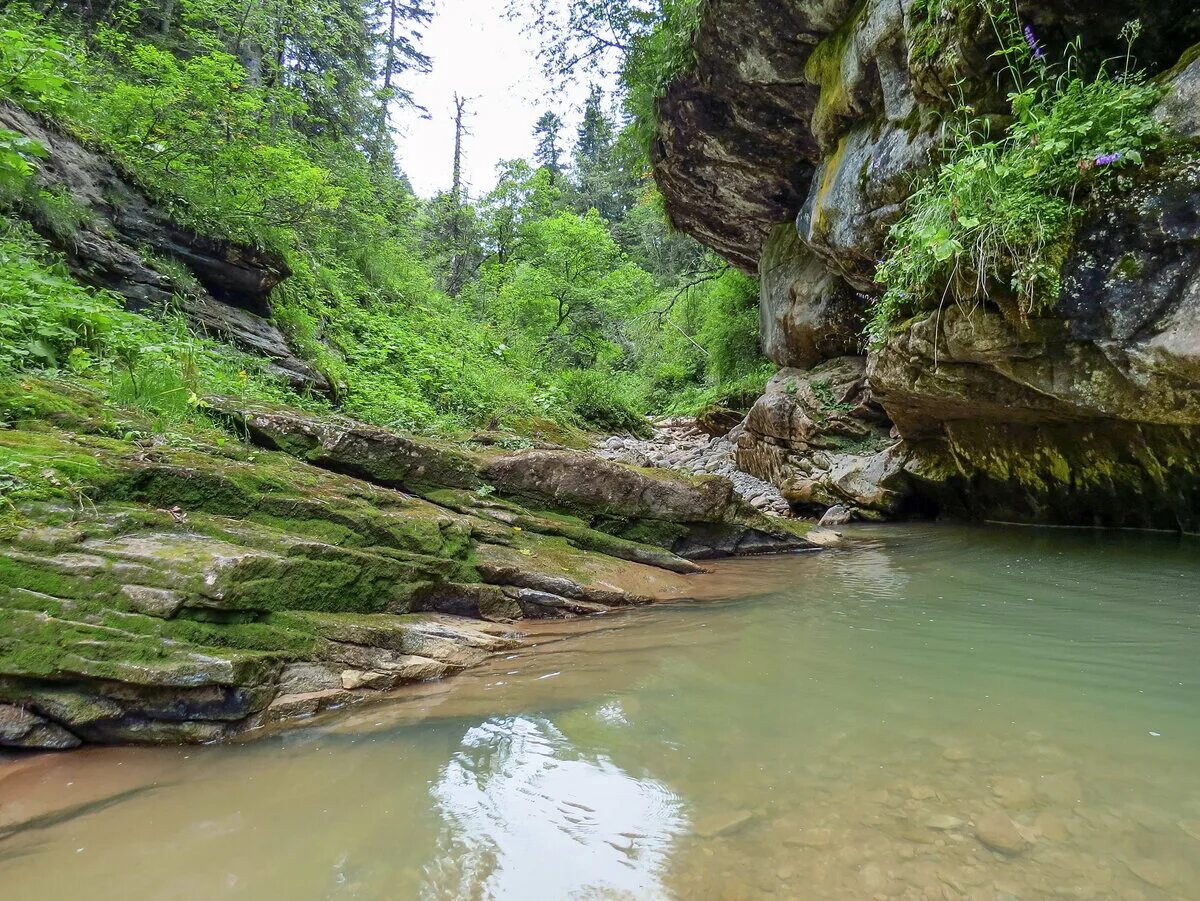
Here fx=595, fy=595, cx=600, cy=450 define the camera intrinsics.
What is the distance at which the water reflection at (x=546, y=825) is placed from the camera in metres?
1.62

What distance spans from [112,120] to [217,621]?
8753mm

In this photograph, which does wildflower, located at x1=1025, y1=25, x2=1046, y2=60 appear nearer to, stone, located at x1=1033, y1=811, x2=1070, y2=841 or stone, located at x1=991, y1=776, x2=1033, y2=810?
stone, located at x1=991, y1=776, x2=1033, y2=810

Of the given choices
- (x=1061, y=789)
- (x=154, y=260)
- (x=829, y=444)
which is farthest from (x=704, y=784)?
(x=829, y=444)

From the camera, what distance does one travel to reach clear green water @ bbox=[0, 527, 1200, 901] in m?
1.62

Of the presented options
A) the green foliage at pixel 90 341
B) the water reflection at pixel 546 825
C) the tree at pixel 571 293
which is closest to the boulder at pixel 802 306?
the tree at pixel 571 293

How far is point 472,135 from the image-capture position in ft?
83.4

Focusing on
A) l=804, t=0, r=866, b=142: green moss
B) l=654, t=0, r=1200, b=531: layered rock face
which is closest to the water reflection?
l=654, t=0, r=1200, b=531: layered rock face

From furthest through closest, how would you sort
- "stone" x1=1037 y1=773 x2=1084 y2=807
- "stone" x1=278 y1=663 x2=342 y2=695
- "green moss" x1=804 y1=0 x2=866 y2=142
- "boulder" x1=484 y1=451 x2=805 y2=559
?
1. "green moss" x1=804 y1=0 x2=866 y2=142
2. "boulder" x1=484 y1=451 x2=805 y2=559
3. "stone" x1=278 y1=663 x2=342 y2=695
4. "stone" x1=1037 y1=773 x2=1084 y2=807

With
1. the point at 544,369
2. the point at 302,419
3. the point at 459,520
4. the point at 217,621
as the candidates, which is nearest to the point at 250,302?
the point at 302,419

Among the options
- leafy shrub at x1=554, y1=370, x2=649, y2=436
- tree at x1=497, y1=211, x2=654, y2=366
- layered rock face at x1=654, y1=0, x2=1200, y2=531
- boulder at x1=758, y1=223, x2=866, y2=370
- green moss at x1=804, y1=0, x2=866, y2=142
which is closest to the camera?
layered rock face at x1=654, y1=0, x2=1200, y2=531

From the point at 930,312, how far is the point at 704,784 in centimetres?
541

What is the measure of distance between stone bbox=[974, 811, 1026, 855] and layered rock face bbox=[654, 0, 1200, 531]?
4.18 meters

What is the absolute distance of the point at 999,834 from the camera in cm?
174

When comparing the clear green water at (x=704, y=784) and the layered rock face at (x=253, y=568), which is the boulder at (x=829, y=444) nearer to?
the layered rock face at (x=253, y=568)
